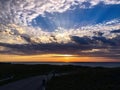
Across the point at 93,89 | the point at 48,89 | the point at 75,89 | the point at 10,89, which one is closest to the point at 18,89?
the point at 10,89

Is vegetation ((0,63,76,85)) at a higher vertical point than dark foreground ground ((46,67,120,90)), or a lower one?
higher

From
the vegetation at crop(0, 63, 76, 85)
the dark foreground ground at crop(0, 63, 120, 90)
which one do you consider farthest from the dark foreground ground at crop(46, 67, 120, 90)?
the vegetation at crop(0, 63, 76, 85)

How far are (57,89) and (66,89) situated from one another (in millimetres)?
961

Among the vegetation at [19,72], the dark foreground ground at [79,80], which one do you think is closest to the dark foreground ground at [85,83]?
the dark foreground ground at [79,80]

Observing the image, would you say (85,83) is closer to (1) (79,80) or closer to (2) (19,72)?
(1) (79,80)

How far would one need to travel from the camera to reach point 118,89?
32031 millimetres

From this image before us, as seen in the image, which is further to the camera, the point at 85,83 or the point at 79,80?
the point at 79,80

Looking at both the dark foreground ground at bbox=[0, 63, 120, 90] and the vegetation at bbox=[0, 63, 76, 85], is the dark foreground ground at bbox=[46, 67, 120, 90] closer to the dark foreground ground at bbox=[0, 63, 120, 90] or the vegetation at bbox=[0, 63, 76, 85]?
the dark foreground ground at bbox=[0, 63, 120, 90]

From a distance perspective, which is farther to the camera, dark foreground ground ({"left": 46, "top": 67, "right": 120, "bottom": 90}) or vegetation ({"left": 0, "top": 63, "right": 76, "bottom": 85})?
vegetation ({"left": 0, "top": 63, "right": 76, "bottom": 85})

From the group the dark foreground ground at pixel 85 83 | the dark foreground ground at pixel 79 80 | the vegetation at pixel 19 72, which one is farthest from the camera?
the vegetation at pixel 19 72

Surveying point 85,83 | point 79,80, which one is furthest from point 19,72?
point 85,83

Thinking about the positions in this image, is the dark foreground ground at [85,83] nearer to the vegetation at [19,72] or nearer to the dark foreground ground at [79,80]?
the dark foreground ground at [79,80]

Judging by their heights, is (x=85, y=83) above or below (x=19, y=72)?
below

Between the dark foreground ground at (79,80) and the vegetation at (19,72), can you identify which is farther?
the vegetation at (19,72)
